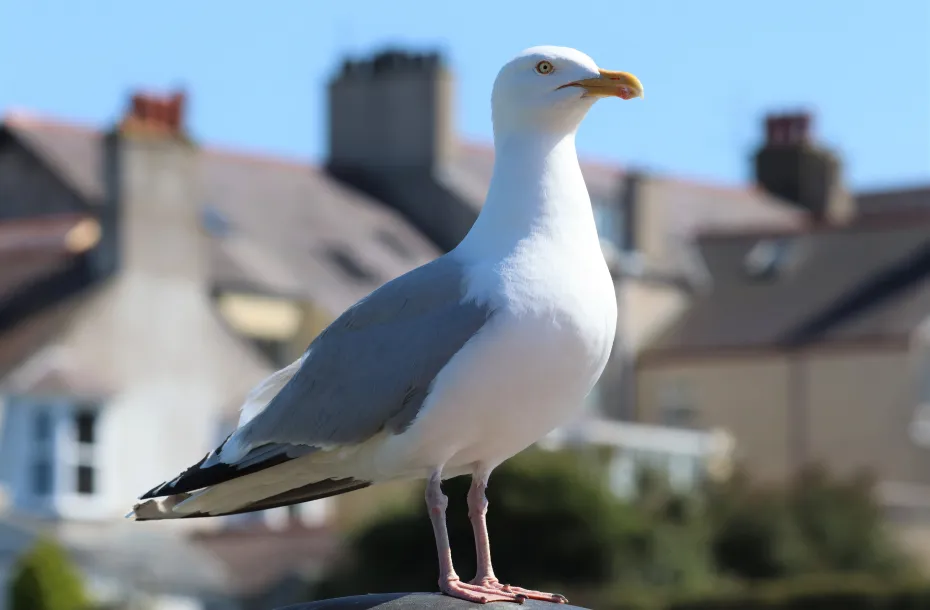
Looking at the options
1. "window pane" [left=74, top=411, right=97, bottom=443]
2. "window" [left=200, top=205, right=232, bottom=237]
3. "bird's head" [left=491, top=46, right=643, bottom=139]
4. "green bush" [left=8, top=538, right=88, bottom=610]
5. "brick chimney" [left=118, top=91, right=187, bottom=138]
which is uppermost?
"brick chimney" [left=118, top=91, right=187, bottom=138]

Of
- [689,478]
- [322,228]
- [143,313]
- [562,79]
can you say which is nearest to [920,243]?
[689,478]

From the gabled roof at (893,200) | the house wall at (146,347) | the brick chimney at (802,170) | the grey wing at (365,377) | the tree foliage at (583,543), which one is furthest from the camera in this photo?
the gabled roof at (893,200)

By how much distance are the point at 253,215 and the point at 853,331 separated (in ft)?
40.0

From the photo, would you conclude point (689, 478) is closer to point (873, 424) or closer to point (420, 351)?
point (873, 424)

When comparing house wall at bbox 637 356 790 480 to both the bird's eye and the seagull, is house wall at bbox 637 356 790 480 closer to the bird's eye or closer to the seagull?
the seagull

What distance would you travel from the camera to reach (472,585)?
6.30 meters

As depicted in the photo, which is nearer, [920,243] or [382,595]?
[382,595]

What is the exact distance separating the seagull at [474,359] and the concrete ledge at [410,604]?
0.23ft

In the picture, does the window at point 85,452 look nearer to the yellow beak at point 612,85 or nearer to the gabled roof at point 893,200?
the gabled roof at point 893,200

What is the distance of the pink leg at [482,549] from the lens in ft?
20.8

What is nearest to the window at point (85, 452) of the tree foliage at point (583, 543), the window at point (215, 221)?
the tree foliage at point (583, 543)

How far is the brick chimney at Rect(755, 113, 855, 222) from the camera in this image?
175 feet

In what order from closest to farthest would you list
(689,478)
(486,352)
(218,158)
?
(486,352) → (689,478) → (218,158)

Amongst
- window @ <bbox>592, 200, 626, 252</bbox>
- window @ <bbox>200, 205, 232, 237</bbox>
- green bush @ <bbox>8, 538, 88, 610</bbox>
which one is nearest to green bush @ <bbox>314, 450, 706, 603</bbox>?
green bush @ <bbox>8, 538, 88, 610</bbox>
